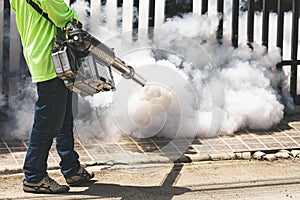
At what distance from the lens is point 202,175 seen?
22.5 ft

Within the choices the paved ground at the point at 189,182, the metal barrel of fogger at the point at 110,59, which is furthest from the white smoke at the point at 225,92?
the metal barrel of fogger at the point at 110,59

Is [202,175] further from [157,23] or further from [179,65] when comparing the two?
[157,23]

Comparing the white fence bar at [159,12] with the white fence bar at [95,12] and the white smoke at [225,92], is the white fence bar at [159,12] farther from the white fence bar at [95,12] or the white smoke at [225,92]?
the white fence bar at [95,12]

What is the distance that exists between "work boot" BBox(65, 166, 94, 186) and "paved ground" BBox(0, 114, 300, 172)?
54 centimetres

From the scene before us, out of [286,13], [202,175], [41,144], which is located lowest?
[202,175]

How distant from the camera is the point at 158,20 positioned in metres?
8.51

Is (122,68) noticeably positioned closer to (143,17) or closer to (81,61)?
(81,61)

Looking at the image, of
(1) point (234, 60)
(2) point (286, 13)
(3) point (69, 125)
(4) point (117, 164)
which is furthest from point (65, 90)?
(2) point (286, 13)

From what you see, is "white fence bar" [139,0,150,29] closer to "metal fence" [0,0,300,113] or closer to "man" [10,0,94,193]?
"metal fence" [0,0,300,113]

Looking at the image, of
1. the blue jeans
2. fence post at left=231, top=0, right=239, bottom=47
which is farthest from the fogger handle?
fence post at left=231, top=0, right=239, bottom=47

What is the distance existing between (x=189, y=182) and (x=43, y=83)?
5.40 ft

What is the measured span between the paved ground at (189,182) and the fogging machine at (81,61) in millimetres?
946

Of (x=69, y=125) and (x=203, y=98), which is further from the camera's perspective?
(x=203, y=98)

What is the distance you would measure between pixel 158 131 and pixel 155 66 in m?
0.70
